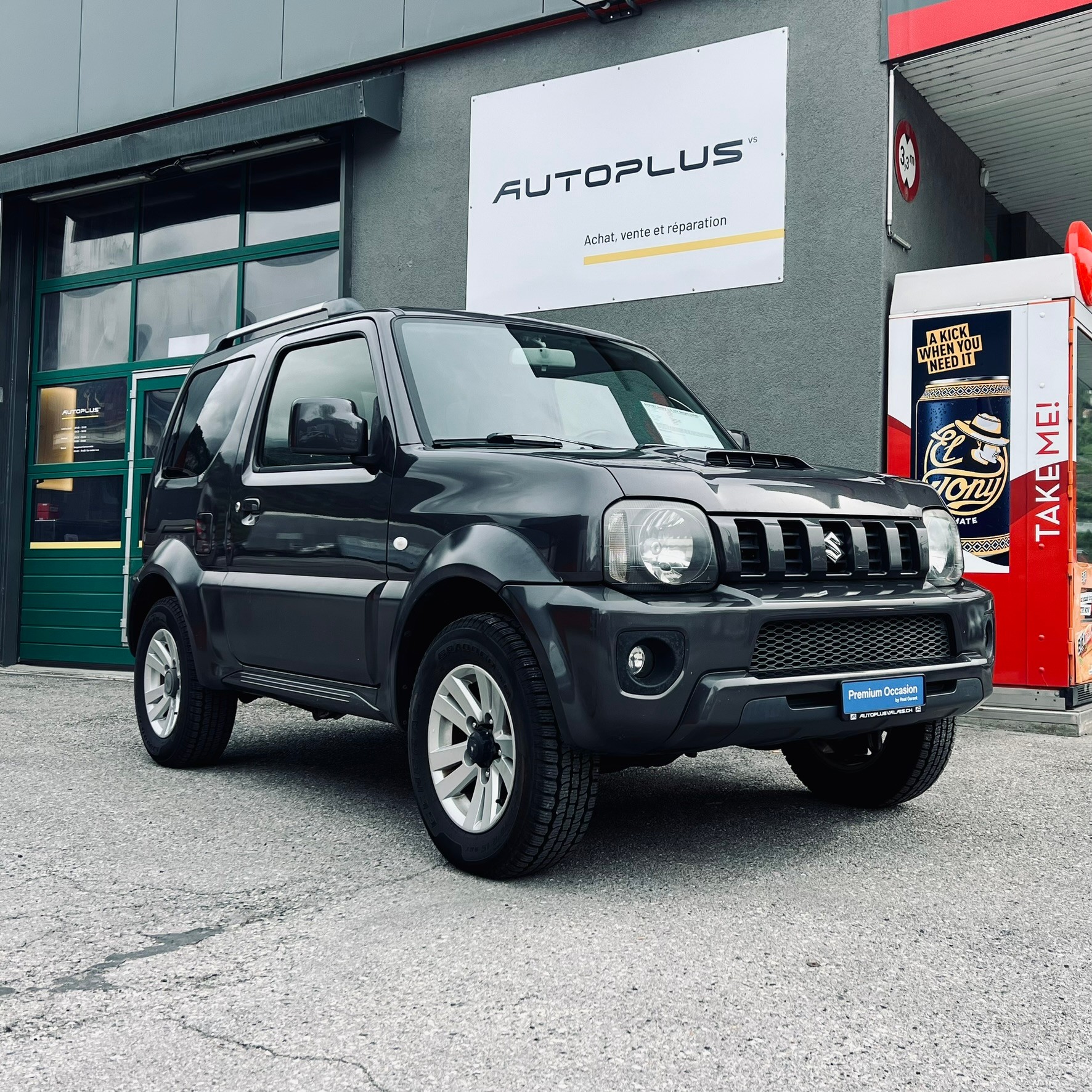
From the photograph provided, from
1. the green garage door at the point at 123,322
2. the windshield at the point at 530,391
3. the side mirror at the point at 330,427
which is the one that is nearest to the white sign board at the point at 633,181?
the green garage door at the point at 123,322

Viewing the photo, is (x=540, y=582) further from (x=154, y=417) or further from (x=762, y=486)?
(x=154, y=417)

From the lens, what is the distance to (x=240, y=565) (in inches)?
196

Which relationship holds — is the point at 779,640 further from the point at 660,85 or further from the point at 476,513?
the point at 660,85

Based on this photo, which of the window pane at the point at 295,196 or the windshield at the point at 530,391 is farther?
the window pane at the point at 295,196

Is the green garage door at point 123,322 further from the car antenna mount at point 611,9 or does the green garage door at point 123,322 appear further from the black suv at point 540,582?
the black suv at point 540,582

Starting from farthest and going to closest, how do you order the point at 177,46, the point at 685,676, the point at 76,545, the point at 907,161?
the point at 76,545
the point at 177,46
the point at 907,161
the point at 685,676

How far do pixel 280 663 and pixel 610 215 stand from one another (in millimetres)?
5086

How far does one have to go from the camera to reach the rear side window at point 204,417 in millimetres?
5410

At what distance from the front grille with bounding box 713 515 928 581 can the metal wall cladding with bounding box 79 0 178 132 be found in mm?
9174

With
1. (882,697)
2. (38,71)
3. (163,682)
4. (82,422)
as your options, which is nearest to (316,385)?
(163,682)

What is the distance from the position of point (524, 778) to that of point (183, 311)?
8.75 meters

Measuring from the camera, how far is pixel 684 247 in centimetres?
832

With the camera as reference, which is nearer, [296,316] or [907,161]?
[296,316]

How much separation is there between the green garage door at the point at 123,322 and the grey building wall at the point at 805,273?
2835mm
